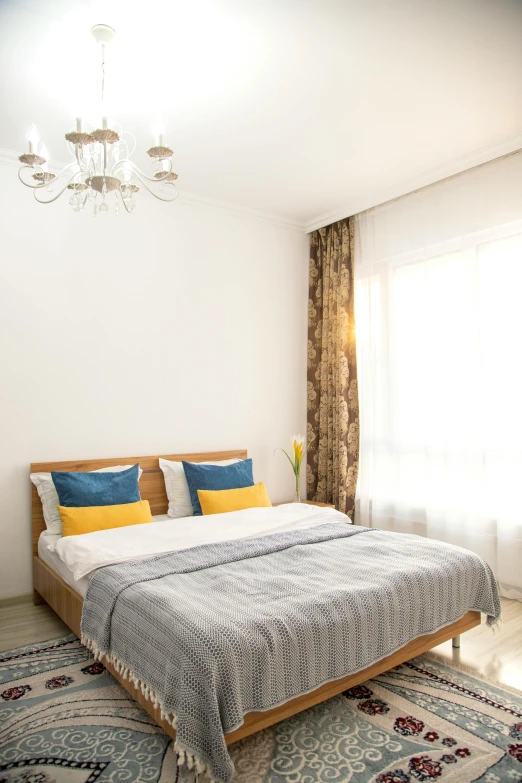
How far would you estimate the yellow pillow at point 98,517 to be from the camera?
10.1 feet

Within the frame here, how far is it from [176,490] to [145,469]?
0.91 ft

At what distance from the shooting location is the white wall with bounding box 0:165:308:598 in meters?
3.44

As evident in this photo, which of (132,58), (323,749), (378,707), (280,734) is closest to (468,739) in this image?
(378,707)

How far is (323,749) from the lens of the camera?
6.44 feet

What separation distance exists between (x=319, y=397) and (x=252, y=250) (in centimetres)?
140

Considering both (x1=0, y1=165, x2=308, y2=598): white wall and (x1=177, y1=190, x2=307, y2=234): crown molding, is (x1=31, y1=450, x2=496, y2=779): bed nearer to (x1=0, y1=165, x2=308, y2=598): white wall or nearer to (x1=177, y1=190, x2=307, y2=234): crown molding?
(x1=0, y1=165, x2=308, y2=598): white wall

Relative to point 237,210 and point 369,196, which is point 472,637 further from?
point 237,210

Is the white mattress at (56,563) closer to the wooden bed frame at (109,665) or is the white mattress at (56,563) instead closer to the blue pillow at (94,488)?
the wooden bed frame at (109,665)

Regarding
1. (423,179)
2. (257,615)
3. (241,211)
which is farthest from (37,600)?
(423,179)

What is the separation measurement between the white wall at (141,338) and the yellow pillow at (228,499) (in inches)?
23.7

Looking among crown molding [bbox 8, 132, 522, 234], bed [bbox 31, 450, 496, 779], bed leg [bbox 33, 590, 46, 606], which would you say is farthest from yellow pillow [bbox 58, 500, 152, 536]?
crown molding [bbox 8, 132, 522, 234]

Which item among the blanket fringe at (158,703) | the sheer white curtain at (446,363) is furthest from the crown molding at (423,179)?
the blanket fringe at (158,703)

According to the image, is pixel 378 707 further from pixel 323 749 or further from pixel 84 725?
pixel 84 725

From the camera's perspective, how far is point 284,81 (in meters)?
2.68
